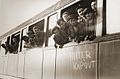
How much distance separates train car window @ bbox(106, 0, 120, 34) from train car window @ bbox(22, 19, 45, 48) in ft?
3.59

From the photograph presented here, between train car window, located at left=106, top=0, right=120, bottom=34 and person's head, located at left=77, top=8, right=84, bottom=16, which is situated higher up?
person's head, located at left=77, top=8, right=84, bottom=16

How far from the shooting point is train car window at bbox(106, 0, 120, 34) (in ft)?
4.46

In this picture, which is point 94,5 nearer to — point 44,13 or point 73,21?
point 73,21

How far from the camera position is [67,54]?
6.19ft

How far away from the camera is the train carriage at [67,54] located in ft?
4.56

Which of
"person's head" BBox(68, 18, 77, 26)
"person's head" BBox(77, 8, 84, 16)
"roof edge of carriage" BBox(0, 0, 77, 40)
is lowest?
"person's head" BBox(68, 18, 77, 26)

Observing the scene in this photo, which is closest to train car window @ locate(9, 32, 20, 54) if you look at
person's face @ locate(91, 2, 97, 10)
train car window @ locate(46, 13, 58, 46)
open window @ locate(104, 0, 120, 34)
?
train car window @ locate(46, 13, 58, 46)

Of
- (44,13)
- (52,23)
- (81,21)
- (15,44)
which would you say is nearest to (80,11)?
(81,21)

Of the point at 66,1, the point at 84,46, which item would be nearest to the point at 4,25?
the point at 66,1

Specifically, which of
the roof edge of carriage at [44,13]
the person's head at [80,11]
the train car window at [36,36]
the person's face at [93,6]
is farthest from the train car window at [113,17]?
the train car window at [36,36]

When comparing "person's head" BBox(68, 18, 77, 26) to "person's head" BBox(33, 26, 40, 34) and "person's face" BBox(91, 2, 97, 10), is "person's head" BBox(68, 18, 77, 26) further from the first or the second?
"person's head" BBox(33, 26, 40, 34)

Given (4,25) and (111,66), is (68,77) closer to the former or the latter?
(111,66)

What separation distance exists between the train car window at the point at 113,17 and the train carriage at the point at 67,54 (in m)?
0.03

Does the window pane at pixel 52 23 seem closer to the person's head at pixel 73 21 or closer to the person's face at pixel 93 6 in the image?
the person's head at pixel 73 21
